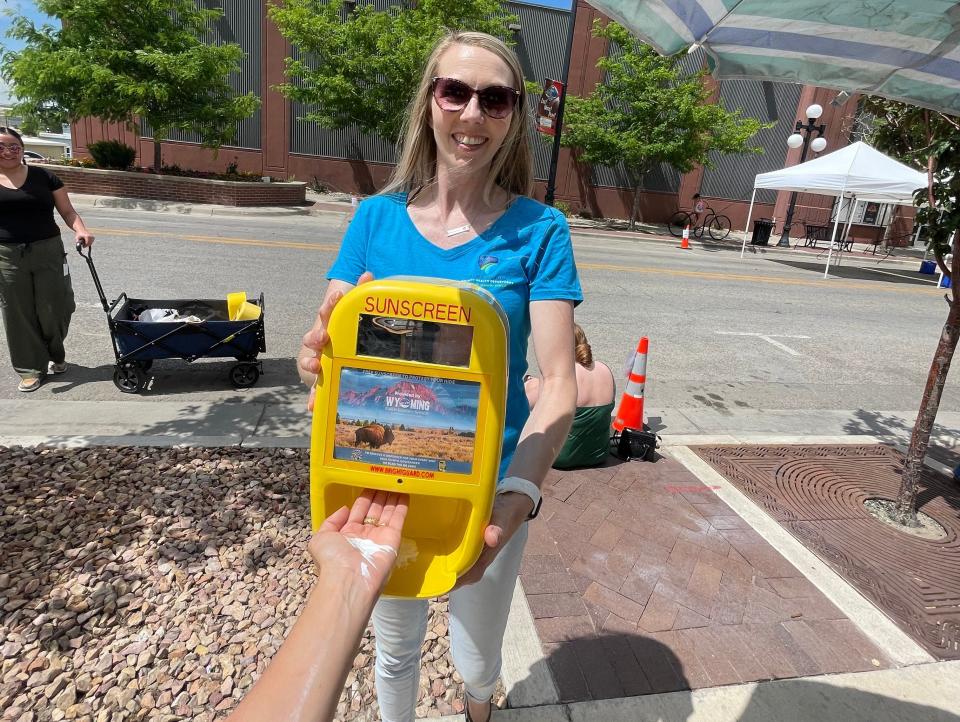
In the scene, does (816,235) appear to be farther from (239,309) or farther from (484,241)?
(484,241)

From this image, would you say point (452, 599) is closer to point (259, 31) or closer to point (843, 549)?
point (843, 549)

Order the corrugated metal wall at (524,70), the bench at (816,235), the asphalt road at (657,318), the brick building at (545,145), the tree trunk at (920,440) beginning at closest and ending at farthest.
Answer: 1. the tree trunk at (920,440)
2. the asphalt road at (657,318)
3. the brick building at (545,145)
4. the corrugated metal wall at (524,70)
5. the bench at (816,235)

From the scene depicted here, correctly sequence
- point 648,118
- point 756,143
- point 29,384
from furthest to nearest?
point 756,143 < point 648,118 < point 29,384

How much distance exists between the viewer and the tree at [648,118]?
791 inches

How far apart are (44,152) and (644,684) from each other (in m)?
63.8

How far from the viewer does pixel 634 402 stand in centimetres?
456

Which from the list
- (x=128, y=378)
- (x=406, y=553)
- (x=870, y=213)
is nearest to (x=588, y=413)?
(x=406, y=553)

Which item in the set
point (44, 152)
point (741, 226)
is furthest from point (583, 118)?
point (44, 152)

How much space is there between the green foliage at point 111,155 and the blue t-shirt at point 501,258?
1956cm

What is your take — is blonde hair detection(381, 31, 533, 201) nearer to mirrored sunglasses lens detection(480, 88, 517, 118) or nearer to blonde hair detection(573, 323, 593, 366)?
mirrored sunglasses lens detection(480, 88, 517, 118)

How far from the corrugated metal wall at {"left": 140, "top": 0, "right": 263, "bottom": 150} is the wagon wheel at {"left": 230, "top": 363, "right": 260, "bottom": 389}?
2012cm

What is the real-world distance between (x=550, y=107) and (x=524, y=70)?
10.2 m

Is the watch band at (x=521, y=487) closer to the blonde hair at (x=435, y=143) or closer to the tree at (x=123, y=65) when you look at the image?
the blonde hair at (x=435, y=143)

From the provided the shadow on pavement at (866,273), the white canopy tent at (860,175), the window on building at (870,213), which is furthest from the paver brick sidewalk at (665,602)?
the window on building at (870,213)
